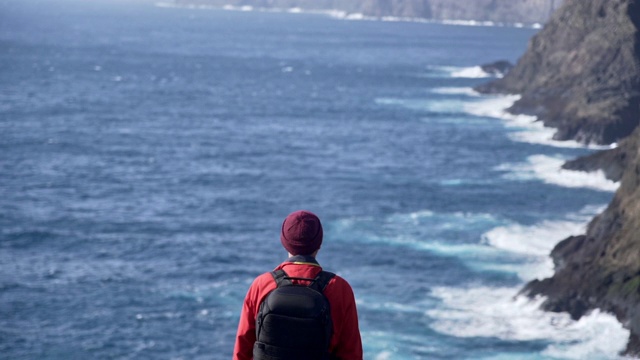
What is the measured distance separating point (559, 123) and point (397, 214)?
33.5m

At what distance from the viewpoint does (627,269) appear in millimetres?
39156

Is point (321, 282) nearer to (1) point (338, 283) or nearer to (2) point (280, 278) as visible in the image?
(1) point (338, 283)

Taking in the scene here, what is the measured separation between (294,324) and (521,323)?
3186 centimetres

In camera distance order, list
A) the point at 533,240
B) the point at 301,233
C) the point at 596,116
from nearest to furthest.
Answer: the point at 301,233 → the point at 533,240 → the point at 596,116

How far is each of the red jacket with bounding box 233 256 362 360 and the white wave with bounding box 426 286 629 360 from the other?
28.2 meters

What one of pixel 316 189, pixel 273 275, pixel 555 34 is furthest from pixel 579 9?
pixel 273 275

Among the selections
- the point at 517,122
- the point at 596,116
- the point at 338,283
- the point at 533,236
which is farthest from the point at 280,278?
the point at 517,122

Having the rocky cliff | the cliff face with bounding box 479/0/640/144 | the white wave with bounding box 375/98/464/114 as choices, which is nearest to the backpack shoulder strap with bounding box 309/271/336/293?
the rocky cliff

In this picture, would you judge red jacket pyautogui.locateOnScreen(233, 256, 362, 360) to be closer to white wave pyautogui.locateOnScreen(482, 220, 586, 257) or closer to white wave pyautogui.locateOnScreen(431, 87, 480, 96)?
white wave pyautogui.locateOnScreen(482, 220, 586, 257)

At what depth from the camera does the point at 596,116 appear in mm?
82500

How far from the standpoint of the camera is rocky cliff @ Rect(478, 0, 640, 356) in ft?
130

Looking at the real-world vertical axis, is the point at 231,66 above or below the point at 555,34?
below

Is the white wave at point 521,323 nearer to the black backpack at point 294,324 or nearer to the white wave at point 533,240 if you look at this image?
Result: the white wave at point 533,240

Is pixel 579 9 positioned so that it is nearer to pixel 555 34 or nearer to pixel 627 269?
pixel 555 34
